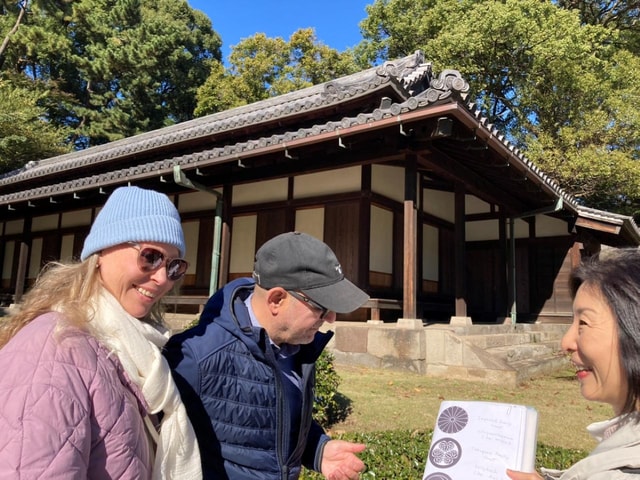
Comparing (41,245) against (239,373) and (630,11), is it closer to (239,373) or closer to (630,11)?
(239,373)

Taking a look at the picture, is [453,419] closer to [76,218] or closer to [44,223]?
[76,218]

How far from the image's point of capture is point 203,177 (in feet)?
33.0

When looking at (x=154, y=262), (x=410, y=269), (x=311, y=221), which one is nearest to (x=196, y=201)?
(x=311, y=221)

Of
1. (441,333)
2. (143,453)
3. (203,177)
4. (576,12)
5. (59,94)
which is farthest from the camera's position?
(59,94)

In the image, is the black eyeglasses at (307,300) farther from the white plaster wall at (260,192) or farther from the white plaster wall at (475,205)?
the white plaster wall at (475,205)

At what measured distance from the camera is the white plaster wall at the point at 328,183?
8929 mm

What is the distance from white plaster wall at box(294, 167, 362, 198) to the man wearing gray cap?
724 centimetres

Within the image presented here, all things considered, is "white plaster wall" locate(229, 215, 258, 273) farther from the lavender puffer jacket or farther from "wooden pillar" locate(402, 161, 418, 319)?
the lavender puffer jacket

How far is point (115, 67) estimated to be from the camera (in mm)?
26250

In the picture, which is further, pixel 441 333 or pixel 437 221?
pixel 437 221

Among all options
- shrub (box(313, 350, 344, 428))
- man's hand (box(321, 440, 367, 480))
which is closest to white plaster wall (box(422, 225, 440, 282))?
shrub (box(313, 350, 344, 428))

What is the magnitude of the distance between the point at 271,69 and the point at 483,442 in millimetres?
27280

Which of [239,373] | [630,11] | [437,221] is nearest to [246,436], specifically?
[239,373]

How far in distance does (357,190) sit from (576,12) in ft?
49.5
